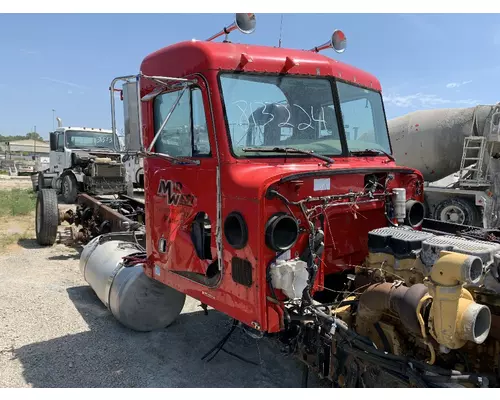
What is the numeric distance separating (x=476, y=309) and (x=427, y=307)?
263 millimetres

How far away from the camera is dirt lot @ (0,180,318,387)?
12.5ft

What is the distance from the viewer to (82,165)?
1524 cm

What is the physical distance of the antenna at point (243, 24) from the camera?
3.73 metres

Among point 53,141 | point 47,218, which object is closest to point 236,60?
point 47,218

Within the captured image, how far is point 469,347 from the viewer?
2.77 m

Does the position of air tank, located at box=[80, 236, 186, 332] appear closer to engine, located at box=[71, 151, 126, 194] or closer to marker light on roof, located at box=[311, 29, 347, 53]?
marker light on roof, located at box=[311, 29, 347, 53]

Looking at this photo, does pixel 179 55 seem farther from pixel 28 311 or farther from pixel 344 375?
pixel 28 311

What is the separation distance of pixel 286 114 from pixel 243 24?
878 millimetres

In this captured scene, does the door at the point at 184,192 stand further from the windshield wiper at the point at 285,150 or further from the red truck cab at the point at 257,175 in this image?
the windshield wiper at the point at 285,150

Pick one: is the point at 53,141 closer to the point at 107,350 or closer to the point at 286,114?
the point at 107,350

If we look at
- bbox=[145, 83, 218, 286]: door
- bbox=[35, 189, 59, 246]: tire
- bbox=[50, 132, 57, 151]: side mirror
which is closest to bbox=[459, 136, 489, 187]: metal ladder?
bbox=[145, 83, 218, 286]: door

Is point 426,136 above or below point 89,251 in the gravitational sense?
above

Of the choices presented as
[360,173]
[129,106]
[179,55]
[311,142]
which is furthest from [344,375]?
[179,55]

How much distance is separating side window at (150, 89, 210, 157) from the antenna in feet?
2.27
